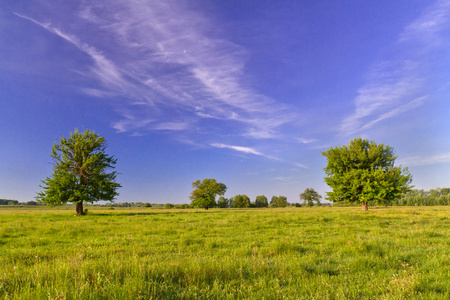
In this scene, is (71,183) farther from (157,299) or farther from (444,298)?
(444,298)

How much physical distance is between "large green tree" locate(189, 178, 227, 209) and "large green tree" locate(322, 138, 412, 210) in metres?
36.5

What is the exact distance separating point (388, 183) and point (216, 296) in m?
40.2

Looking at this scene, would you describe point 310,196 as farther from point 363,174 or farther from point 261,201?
point 363,174

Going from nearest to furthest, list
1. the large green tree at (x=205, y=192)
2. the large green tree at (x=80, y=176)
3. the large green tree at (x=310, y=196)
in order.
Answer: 1. the large green tree at (x=80, y=176)
2. the large green tree at (x=205, y=192)
3. the large green tree at (x=310, y=196)

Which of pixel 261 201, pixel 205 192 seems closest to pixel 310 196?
pixel 261 201

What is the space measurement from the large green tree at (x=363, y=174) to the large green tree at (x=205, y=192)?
36.5 m

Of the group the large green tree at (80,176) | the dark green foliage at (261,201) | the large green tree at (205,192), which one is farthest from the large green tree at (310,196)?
the large green tree at (80,176)

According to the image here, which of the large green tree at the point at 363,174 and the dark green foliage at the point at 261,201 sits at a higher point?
the large green tree at the point at 363,174

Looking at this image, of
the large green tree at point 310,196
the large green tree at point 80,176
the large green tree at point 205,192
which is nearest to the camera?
the large green tree at point 80,176

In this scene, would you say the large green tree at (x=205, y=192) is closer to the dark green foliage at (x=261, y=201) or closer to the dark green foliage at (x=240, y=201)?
the dark green foliage at (x=240, y=201)

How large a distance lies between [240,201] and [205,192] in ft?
210

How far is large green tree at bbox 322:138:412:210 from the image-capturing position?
34.9 metres

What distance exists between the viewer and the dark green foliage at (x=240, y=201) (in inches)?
5001

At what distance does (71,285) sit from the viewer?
384cm
